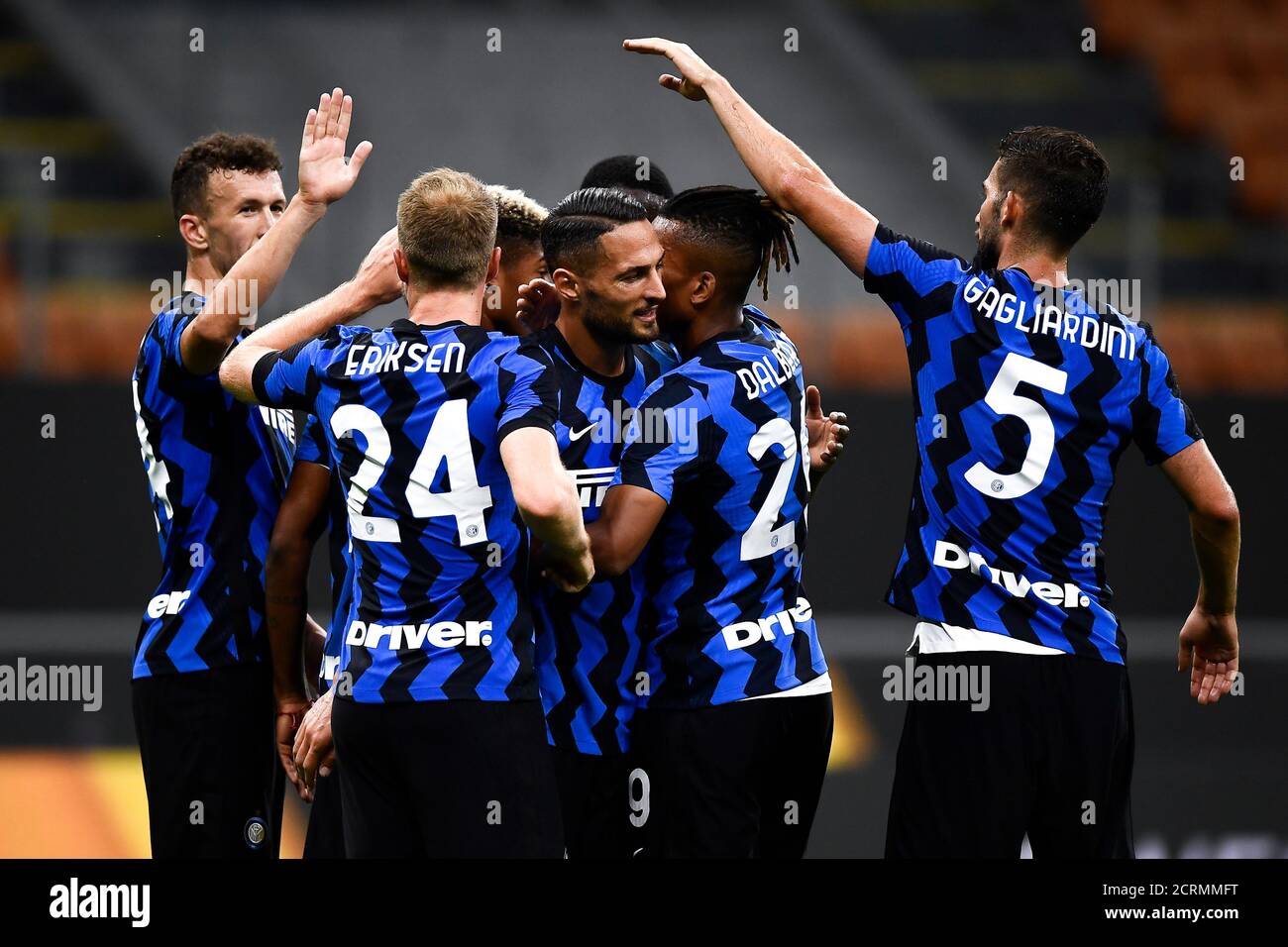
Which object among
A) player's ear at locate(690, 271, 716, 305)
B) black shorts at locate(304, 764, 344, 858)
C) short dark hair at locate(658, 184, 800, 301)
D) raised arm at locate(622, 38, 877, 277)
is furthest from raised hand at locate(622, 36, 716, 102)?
black shorts at locate(304, 764, 344, 858)

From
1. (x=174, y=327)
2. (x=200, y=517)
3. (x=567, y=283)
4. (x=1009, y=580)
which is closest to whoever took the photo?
(x=1009, y=580)

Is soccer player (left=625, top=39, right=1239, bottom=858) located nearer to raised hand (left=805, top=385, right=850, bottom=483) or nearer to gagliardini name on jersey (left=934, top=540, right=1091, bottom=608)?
gagliardini name on jersey (left=934, top=540, right=1091, bottom=608)

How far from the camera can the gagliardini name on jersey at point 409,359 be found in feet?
11.8

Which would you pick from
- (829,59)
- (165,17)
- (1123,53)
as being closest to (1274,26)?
(1123,53)

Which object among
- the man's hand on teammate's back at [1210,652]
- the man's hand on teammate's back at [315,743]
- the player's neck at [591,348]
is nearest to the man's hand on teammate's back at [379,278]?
the player's neck at [591,348]

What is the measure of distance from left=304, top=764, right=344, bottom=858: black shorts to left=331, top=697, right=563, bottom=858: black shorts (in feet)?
2.44

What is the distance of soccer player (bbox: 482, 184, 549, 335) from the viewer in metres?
4.48

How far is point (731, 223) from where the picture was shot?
4117mm

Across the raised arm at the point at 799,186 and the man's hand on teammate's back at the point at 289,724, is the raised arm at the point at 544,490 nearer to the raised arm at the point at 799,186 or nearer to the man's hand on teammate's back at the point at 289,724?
the raised arm at the point at 799,186

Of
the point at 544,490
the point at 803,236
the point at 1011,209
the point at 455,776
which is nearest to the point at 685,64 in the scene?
the point at 1011,209

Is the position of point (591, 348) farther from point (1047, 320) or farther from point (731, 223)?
point (1047, 320)

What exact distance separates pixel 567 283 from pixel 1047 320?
1.19 metres

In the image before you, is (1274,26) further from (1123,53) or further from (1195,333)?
(1195,333)

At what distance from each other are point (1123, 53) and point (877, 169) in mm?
2731
